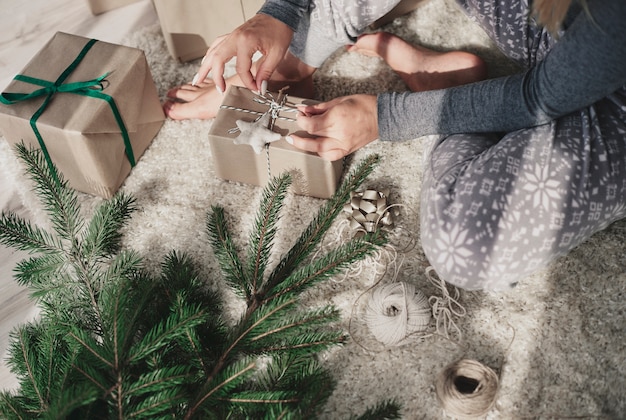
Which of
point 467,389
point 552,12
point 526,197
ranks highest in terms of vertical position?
point 552,12

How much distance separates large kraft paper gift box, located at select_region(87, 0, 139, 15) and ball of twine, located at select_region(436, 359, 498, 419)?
3.77 ft

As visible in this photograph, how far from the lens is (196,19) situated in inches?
49.4

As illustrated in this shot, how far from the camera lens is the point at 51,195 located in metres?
0.84

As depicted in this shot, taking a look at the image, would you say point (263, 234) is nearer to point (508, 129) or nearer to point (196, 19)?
point (508, 129)

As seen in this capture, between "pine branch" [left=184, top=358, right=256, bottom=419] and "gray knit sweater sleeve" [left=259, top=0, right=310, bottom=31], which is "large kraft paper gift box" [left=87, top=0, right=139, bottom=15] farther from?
"pine branch" [left=184, top=358, right=256, bottom=419]

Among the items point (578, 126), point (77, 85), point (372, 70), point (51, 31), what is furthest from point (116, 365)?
point (51, 31)

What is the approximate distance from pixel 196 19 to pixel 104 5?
14.2 inches

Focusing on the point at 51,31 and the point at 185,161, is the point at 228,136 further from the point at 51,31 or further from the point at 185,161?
the point at 51,31

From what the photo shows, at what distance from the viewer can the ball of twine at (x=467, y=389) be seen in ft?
2.95

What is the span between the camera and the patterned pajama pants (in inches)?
33.9

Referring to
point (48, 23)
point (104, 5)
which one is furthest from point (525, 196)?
point (48, 23)

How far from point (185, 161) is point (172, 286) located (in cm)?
41

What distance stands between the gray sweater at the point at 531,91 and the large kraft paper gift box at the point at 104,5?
1.99 feet

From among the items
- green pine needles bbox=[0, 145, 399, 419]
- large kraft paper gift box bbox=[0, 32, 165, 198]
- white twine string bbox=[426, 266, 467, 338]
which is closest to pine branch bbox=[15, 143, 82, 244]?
green pine needles bbox=[0, 145, 399, 419]
